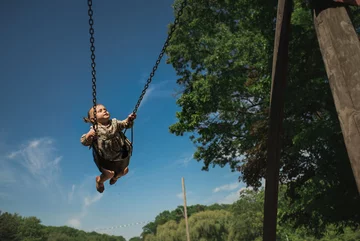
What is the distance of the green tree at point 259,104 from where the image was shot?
9531mm

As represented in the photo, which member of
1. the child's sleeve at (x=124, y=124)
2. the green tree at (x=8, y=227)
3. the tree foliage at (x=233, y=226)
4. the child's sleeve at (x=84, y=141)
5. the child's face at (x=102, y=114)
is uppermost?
the green tree at (x=8, y=227)

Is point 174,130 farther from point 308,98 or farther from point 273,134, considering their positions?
point 273,134

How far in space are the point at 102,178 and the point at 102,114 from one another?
901 mm

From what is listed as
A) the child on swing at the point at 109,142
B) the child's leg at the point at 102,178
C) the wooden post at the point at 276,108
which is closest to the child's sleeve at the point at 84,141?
the child on swing at the point at 109,142

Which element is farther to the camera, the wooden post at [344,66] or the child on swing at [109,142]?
the child on swing at [109,142]

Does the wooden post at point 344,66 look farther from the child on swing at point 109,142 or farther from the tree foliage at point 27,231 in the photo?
the tree foliage at point 27,231

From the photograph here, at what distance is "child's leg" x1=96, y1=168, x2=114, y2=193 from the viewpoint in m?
4.20

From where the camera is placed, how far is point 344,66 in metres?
2.33

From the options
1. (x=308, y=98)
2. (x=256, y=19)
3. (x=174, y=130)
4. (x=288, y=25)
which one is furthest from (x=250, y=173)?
(x=288, y=25)

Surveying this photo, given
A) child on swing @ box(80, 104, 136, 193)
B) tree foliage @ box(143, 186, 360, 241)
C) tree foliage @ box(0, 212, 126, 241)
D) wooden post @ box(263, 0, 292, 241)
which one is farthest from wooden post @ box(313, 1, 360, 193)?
tree foliage @ box(0, 212, 126, 241)

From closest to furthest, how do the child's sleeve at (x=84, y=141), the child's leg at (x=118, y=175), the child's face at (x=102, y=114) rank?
the child's sleeve at (x=84, y=141) → the child's leg at (x=118, y=175) → the child's face at (x=102, y=114)

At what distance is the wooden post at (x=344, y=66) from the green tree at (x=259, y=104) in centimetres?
732

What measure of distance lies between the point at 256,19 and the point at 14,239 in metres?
47.6

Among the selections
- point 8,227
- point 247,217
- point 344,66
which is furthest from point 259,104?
point 8,227
